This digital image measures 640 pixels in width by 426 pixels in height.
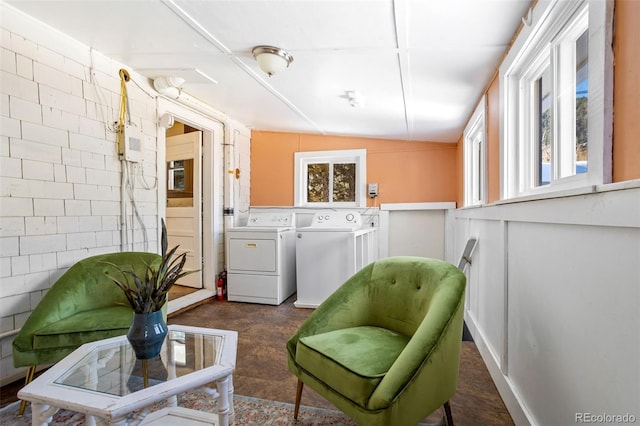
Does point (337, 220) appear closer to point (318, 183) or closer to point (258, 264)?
Answer: point (318, 183)

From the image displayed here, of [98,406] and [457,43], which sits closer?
[98,406]

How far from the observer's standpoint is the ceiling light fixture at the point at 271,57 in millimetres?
2021

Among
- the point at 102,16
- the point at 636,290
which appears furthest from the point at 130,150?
the point at 636,290

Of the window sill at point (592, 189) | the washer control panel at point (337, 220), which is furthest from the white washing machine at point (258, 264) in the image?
the window sill at point (592, 189)

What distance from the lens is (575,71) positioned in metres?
1.28

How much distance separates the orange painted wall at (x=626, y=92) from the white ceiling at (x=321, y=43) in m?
Answer: 0.72

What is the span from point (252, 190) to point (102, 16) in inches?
109

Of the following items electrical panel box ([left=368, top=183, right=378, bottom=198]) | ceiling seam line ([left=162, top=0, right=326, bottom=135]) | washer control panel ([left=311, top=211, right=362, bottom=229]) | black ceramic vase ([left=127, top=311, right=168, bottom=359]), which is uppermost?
ceiling seam line ([left=162, top=0, right=326, bottom=135])

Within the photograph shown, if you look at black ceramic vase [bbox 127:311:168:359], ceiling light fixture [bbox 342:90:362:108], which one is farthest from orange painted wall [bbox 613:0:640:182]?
ceiling light fixture [bbox 342:90:362:108]

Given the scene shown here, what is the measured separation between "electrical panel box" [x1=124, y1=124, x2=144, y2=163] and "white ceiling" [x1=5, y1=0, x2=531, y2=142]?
525mm

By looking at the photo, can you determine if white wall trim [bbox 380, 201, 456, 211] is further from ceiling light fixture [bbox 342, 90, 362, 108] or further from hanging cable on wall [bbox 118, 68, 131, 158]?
hanging cable on wall [bbox 118, 68, 131, 158]

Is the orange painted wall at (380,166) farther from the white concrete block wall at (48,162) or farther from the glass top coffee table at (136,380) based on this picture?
the glass top coffee table at (136,380)

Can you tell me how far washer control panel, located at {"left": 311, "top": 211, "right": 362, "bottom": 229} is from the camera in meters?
3.91

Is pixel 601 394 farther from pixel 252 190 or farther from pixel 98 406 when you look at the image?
pixel 252 190
